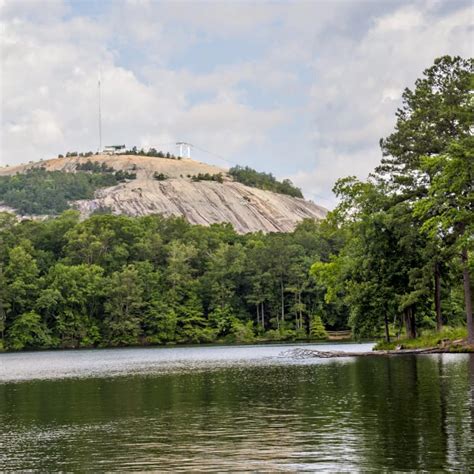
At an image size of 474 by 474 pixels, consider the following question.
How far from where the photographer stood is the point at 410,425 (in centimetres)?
2483

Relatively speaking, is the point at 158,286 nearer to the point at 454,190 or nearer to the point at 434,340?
the point at 434,340

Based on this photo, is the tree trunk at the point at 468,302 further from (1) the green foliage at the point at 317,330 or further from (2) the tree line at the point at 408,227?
(1) the green foliage at the point at 317,330

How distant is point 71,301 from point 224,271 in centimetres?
2898

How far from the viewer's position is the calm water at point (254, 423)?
68.3 ft

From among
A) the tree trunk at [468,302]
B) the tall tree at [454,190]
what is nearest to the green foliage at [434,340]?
the tree trunk at [468,302]

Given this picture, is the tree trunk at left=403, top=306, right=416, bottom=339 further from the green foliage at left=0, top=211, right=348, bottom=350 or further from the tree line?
the green foliage at left=0, top=211, right=348, bottom=350

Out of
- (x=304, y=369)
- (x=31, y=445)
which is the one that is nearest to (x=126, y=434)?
(x=31, y=445)

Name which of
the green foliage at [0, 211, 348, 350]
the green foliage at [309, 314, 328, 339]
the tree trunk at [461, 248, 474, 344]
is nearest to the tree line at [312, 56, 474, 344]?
the tree trunk at [461, 248, 474, 344]

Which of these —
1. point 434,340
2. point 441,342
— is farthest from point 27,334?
point 441,342

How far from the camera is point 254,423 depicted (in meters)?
27.2

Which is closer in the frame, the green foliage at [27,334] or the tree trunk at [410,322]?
the tree trunk at [410,322]

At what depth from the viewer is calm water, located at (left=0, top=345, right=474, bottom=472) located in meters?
20.8

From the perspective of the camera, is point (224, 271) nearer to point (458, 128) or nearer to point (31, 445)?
point (458, 128)

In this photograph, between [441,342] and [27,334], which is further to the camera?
[27,334]
